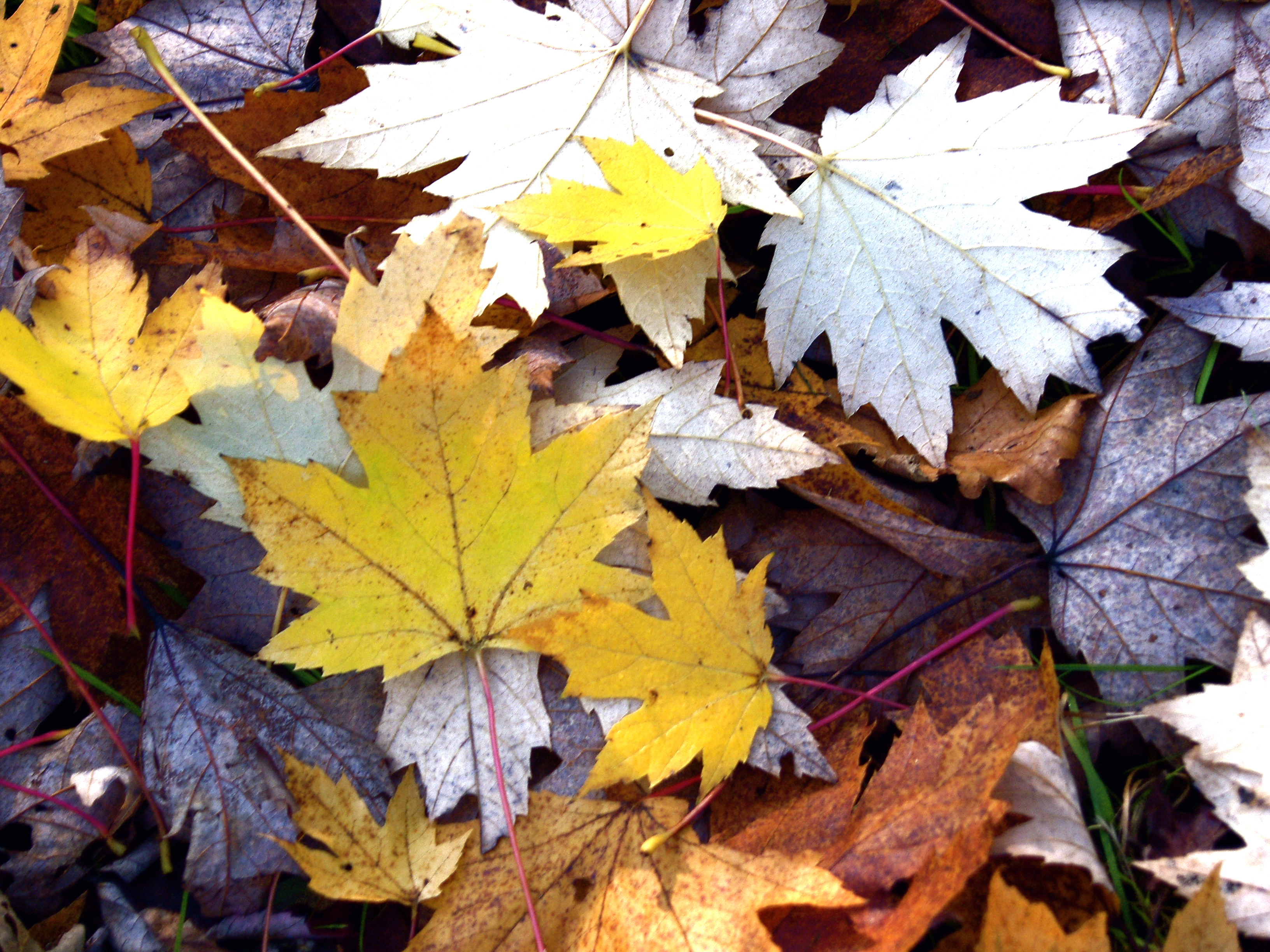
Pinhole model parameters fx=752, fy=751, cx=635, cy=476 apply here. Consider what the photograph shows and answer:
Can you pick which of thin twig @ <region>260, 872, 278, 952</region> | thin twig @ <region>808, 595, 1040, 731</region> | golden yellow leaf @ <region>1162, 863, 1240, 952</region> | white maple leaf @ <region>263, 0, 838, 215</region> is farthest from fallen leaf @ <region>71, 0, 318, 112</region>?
golden yellow leaf @ <region>1162, 863, 1240, 952</region>

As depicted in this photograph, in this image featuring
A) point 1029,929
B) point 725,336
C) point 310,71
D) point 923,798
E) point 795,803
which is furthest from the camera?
point 310,71

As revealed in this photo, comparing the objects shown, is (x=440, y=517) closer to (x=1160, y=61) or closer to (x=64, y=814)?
(x=64, y=814)

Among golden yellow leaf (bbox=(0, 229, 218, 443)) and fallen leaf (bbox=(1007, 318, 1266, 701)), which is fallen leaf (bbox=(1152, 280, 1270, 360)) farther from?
golden yellow leaf (bbox=(0, 229, 218, 443))

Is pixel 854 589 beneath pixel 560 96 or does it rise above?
beneath

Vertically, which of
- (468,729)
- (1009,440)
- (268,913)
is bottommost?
(268,913)

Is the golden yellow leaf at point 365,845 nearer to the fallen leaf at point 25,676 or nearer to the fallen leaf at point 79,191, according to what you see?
the fallen leaf at point 25,676

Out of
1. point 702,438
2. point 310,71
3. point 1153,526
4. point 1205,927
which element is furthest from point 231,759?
point 1153,526
